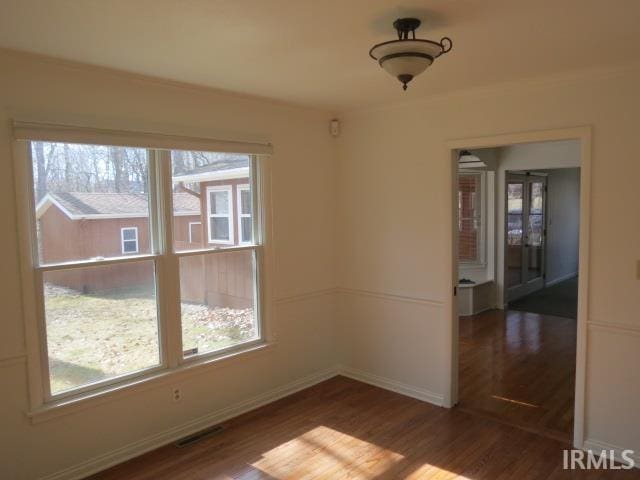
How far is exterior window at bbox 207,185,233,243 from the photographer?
3.61m

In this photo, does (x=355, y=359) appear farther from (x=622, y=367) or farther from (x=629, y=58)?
(x=629, y=58)

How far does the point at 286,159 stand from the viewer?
13.2ft

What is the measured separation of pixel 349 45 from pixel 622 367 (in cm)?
258

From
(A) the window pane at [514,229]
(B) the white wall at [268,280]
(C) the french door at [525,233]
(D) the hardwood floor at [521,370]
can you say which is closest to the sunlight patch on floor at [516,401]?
(D) the hardwood floor at [521,370]

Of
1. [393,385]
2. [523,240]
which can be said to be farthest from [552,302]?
[393,385]

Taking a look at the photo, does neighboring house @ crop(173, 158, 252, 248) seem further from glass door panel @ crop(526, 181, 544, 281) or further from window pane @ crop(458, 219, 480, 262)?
glass door panel @ crop(526, 181, 544, 281)

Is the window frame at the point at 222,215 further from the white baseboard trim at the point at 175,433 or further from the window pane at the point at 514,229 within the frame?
the window pane at the point at 514,229

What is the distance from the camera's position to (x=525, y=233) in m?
7.79

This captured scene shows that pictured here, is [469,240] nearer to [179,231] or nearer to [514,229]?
[514,229]

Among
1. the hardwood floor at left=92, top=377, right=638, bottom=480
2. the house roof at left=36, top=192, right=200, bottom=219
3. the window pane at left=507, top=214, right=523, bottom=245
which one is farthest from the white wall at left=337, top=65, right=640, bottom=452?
the window pane at left=507, top=214, right=523, bottom=245

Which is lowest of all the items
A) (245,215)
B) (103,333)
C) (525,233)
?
(103,333)

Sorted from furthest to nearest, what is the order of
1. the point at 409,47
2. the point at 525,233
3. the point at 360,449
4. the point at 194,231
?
the point at 525,233, the point at 194,231, the point at 360,449, the point at 409,47

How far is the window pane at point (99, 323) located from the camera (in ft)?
9.33

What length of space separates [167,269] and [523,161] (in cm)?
545
